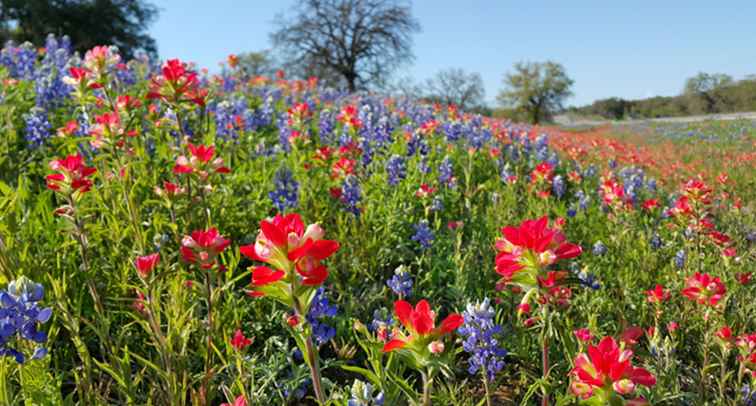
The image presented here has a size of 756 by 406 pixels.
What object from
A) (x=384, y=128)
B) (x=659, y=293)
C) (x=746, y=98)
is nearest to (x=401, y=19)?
(x=746, y=98)

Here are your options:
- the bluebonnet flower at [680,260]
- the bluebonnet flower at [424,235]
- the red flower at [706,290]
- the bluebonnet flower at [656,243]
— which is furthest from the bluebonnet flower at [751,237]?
the bluebonnet flower at [424,235]

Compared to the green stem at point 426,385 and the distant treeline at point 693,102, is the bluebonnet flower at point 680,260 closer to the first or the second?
the green stem at point 426,385

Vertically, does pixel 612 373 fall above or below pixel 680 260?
above

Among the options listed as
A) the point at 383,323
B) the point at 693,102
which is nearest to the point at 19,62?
the point at 383,323

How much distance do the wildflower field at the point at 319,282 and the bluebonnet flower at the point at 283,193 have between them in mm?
15

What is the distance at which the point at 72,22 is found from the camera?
78.7 feet

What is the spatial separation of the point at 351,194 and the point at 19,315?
192 cm

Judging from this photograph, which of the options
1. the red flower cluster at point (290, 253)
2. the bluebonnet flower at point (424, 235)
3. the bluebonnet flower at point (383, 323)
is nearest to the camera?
the red flower cluster at point (290, 253)

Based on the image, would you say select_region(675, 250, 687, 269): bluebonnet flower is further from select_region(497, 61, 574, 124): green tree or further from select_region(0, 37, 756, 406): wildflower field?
select_region(497, 61, 574, 124): green tree

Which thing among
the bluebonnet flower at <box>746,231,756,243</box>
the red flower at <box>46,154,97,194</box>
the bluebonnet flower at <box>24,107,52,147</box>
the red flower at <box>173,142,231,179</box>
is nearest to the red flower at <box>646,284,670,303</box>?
the bluebonnet flower at <box>746,231,756,243</box>

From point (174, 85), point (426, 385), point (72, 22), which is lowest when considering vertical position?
point (426, 385)

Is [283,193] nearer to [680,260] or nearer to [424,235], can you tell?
[424,235]

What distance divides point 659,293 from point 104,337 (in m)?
2.29

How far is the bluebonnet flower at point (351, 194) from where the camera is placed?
114 inches
